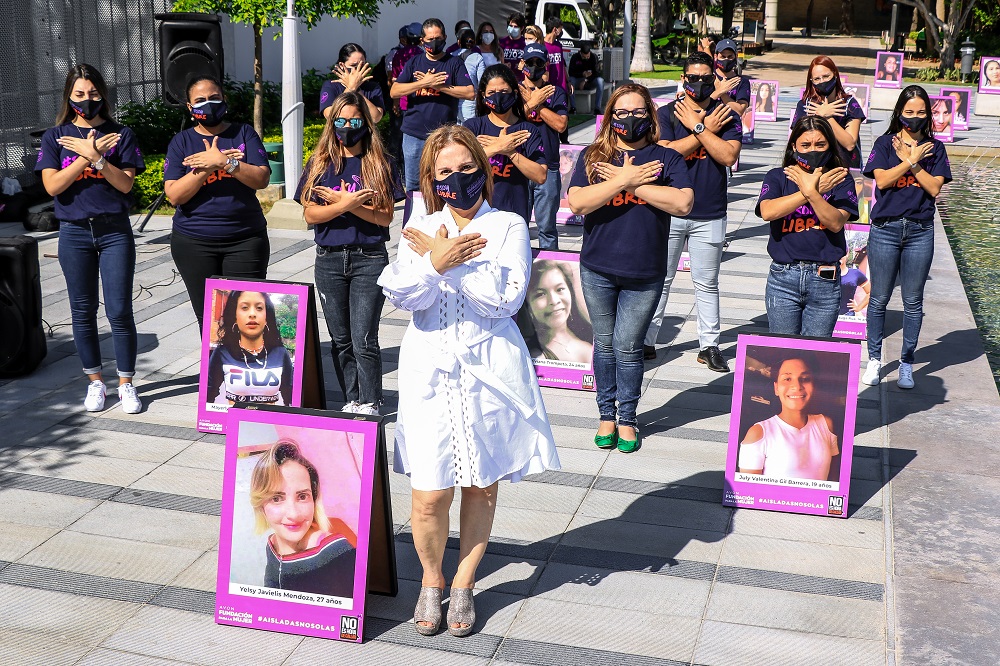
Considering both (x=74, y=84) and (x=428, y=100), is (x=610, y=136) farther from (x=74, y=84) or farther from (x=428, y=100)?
(x=428, y=100)

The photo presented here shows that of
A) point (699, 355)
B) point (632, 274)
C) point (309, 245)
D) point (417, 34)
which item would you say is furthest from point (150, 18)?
point (632, 274)

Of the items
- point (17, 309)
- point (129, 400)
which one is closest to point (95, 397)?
point (129, 400)

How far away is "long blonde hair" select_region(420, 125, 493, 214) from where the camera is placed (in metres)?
4.42

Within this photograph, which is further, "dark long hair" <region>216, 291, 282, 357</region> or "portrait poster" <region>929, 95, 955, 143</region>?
"portrait poster" <region>929, 95, 955, 143</region>

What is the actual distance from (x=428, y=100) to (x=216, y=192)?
510 cm

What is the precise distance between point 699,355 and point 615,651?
4.05 meters

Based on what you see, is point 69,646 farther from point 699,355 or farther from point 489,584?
point 699,355

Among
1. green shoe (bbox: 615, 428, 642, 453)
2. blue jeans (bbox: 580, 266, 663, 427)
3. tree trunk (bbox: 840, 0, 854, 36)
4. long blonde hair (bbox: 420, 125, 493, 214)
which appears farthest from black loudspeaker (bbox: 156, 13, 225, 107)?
tree trunk (bbox: 840, 0, 854, 36)

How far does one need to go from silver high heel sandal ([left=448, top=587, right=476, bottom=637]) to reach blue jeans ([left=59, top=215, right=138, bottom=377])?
3461 mm

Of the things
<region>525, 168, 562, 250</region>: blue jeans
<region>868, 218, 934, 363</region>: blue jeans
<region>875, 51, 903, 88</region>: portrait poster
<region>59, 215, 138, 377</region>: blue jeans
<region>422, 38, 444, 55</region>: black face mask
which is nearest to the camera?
<region>59, 215, 138, 377</region>: blue jeans

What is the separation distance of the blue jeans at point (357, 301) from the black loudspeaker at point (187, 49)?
20.4 ft

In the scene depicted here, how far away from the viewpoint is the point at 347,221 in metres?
6.56

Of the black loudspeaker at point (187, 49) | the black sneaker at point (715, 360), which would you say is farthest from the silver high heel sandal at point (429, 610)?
the black loudspeaker at point (187, 49)

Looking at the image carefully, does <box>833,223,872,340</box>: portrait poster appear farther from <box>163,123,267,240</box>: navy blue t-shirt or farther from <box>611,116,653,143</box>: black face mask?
<box>163,123,267,240</box>: navy blue t-shirt
